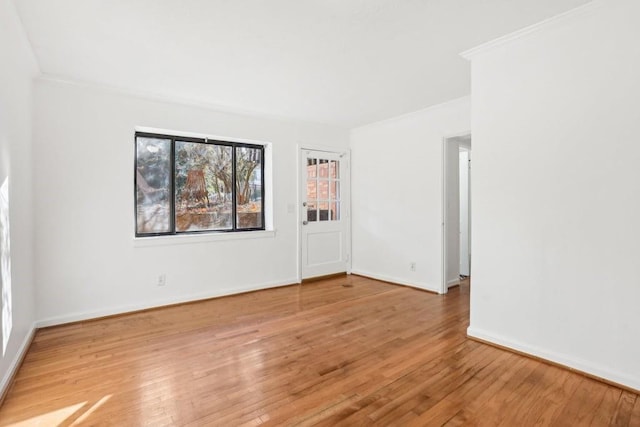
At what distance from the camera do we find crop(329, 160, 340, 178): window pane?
5.27 m

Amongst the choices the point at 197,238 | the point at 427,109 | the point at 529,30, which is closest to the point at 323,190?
the point at 427,109

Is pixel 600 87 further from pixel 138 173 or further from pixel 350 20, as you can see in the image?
pixel 138 173

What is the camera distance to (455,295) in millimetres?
4184

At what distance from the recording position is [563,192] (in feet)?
7.57

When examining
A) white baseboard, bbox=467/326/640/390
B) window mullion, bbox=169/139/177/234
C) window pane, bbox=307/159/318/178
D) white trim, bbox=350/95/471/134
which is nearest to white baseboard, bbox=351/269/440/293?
white baseboard, bbox=467/326/640/390

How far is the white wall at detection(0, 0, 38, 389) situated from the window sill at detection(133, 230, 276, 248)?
0.95m

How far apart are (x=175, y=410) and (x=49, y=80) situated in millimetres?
3215

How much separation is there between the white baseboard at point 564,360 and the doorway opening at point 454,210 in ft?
4.94

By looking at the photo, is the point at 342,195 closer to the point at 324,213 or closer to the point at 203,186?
the point at 324,213

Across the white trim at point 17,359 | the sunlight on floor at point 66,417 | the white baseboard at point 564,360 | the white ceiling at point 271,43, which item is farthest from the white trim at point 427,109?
the white trim at point 17,359

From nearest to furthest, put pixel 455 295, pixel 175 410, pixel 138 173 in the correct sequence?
pixel 175 410 < pixel 138 173 < pixel 455 295

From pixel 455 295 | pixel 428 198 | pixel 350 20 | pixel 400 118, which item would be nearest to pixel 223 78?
pixel 350 20

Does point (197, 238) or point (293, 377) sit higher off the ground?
point (197, 238)

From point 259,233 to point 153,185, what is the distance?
1424 mm
